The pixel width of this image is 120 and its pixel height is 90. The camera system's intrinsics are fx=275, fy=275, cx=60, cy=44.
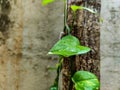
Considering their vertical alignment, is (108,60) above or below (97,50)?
below

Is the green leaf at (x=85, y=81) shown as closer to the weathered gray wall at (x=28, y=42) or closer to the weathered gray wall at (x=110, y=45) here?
the weathered gray wall at (x=28, y=42)

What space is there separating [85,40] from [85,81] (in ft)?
0.55

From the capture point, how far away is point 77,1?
1.14 meters

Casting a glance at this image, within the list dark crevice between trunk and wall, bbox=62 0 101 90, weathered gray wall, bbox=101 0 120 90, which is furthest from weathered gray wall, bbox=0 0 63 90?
dark crevice between trunk and wall, bbox=62 0 101 90

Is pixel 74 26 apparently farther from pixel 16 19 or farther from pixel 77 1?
pixel 16 19

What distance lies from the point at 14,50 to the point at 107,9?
0.85 m

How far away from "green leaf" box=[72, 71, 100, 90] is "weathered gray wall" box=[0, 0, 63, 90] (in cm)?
110

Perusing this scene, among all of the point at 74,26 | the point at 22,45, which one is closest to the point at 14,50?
the point at 22,45

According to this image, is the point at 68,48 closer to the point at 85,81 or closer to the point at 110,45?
the point at 85,81

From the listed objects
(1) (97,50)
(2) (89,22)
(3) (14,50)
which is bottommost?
(3) (14,50)

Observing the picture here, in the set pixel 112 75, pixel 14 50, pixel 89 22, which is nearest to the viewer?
pixel 89 22

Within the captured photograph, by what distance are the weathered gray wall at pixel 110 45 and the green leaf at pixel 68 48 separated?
4.14ft

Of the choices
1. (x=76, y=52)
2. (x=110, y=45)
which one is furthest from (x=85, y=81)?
(x=110, y=45)

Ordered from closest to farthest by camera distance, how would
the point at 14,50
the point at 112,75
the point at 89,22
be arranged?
the point at 89,22 → the point at 14,50 → the point at 112,75
